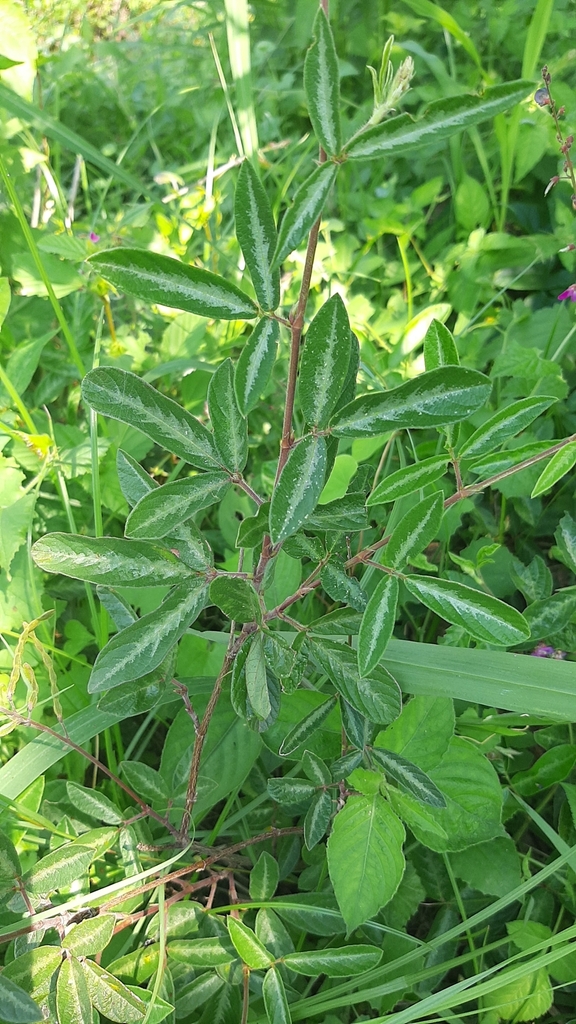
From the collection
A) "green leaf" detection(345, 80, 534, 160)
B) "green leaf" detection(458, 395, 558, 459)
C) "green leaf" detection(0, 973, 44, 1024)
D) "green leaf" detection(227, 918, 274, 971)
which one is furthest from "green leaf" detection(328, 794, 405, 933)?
"green leaf" detection(345, 80, 534, 160)

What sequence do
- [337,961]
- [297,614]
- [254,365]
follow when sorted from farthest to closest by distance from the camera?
[297,614] < [337,961] < [254,365]

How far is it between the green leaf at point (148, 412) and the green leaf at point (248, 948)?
22.5 inches

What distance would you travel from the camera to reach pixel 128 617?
0.96m

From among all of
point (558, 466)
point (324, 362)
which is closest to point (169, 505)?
point (324, 362)

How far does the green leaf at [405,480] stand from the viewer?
708 mm

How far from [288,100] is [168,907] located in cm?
255

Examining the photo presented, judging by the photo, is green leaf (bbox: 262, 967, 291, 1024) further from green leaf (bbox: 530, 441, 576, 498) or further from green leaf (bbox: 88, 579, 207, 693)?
green leaf (bbox: 530, 441, 576, 498)

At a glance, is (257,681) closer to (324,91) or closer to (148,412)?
(148,412)

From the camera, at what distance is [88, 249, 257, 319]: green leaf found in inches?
21.8

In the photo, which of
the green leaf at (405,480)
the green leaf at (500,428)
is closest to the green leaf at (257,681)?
the green leaf at (405,480)

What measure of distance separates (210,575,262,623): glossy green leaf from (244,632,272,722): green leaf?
4 cm

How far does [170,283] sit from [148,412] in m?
0.15

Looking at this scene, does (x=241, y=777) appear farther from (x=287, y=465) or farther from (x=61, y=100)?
(x=61, y=100)

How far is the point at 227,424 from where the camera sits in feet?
2.32
